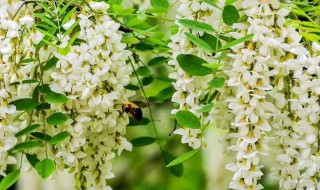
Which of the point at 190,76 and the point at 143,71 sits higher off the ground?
the point at 190,76

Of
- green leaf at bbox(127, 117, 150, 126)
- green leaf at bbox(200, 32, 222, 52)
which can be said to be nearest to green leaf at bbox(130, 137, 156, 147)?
green leaf at bbox(127, 117, 150, 126)

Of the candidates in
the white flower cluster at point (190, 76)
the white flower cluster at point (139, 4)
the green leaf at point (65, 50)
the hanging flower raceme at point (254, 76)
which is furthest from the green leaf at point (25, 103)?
the white flower cluster at point (139, 4)

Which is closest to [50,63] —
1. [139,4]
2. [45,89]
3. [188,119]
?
[45,89]

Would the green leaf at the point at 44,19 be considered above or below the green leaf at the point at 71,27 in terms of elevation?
below

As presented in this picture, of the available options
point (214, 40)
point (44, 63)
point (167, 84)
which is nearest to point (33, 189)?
→ point (167, 84)

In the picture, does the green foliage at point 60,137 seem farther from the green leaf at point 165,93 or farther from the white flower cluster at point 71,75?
the green leaf at point 165,93

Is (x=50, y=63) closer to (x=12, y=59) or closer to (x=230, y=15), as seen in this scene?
(x=12, y=59)
